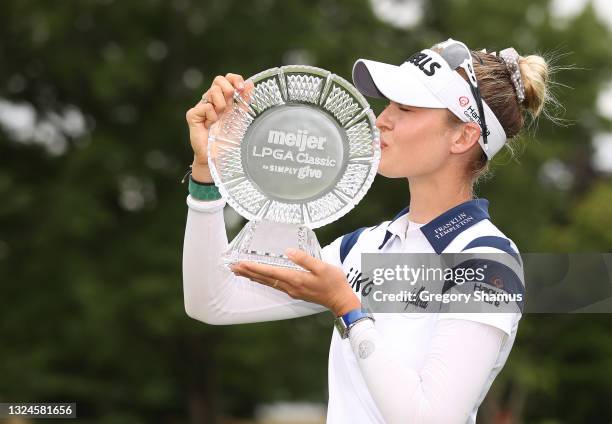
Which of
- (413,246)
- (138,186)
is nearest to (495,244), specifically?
(413,246)

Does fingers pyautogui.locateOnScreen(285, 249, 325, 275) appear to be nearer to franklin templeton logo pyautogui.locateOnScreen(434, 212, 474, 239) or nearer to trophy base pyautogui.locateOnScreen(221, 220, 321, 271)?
trophy base pyautogui.locateOnScreen(221, 220, 321, 271)

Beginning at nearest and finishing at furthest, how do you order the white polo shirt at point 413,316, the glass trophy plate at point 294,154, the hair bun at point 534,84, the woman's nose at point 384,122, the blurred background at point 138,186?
the white polo shirt at point 413,316 < the glass trophy plate at point 294,154 < the woman's nose at point 384,122 < the hair bun at point 534,84 < the blurred background at point 138,186

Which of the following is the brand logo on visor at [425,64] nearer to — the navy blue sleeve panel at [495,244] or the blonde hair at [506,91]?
the blonde hair at [506,91]

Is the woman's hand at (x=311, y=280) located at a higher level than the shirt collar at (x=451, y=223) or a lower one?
lower

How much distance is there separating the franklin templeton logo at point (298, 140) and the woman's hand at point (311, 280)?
0.37 metres

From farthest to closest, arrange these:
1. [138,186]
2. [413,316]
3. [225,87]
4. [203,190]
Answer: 1. [138,186]
2. [203,190]
3. [225,87]
4. [413,316]

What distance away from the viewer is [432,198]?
279 centimetres

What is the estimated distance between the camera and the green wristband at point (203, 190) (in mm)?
2807

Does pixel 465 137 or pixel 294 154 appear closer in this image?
pixel 294 154

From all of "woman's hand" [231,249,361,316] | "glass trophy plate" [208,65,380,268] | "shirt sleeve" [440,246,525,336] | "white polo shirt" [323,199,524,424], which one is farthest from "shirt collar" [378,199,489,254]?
"woman's hand" [231,249,361,316]

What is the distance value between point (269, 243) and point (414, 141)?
1.67ft

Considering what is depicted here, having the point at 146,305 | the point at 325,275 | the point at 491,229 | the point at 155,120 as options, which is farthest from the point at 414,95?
the point at 155,120

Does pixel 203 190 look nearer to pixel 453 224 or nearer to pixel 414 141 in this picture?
pixel 414 141

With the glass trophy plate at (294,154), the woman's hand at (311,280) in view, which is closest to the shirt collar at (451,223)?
the glass trophy plate at (294,154)
